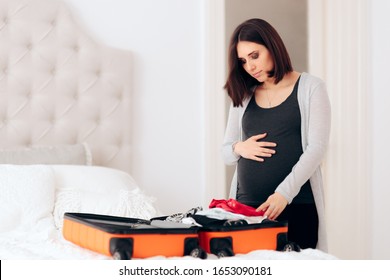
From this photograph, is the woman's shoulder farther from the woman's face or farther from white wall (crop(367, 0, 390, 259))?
white wall (crop(367, 0, 390, 259))

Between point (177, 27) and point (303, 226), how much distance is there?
1514mm

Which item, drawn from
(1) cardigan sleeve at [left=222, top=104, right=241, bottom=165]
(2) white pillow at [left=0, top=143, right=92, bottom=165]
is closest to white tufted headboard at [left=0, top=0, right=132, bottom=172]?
(2) white pillow at [left=0, top=143, right=92, bottom=165]

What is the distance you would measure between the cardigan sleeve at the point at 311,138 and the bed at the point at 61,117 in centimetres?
58

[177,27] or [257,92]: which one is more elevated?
[177,27]

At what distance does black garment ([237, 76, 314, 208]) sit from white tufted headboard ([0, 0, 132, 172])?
96 cm

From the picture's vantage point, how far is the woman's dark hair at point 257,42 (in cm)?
212

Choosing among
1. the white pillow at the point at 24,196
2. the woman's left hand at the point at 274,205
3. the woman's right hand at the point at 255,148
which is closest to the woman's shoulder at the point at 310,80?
the woman's right hand at the point at 255,148

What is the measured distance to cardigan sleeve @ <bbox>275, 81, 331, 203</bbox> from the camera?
78.3 inches

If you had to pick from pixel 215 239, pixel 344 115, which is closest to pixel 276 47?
pixel 215 239

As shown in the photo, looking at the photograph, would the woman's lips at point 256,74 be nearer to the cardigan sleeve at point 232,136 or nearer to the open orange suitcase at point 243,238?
the cardigan sleeve at point 232,136

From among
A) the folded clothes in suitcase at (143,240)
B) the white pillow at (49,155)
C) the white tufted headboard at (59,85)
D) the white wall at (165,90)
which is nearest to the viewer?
the folded clothes in suitcase at (143,240)

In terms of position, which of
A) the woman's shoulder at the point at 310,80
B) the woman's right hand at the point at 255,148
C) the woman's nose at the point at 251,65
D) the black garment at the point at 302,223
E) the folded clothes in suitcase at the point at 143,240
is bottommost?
the black garment at the point at 302,223

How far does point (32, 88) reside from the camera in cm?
281

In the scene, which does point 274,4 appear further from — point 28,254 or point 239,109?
point 28,254
